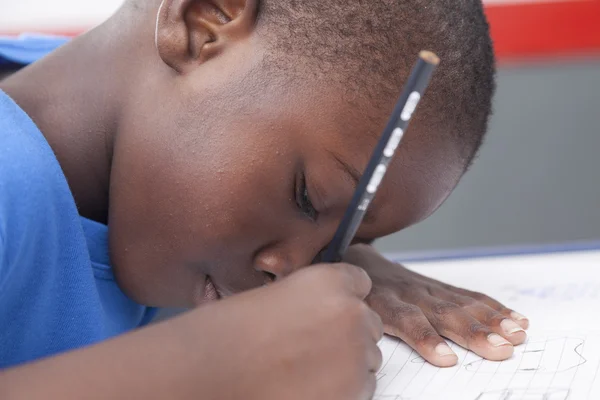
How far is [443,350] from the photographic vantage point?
0.59m

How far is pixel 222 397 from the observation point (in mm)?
446

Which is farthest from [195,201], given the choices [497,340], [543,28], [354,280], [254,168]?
[543,28]

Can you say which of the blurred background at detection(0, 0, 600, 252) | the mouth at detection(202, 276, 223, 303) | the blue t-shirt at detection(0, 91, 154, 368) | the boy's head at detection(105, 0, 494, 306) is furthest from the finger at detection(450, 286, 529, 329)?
the blurred background at detection(0, 0, 600, 252)

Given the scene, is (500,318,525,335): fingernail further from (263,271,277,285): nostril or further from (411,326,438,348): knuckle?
(263,271,277,285): nostril

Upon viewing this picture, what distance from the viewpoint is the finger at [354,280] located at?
508 millimetres

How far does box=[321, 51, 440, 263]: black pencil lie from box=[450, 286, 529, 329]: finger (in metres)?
0.19

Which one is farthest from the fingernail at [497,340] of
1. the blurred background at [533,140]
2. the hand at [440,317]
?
the blurred background at [533,140]

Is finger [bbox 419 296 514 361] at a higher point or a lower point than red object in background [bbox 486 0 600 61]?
lower

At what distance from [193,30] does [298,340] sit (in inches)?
11.5

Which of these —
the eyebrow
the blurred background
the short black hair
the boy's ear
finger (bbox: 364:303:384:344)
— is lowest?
the blurred background

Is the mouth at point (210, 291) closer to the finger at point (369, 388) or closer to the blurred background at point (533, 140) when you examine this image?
the finger at point (369, 388)

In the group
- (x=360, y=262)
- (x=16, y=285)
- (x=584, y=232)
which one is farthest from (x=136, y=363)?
(x=584, y=232)

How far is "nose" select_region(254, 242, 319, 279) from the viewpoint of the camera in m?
0.59

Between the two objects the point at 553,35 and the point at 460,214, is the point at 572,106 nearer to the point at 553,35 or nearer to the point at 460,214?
the point at 553,35
